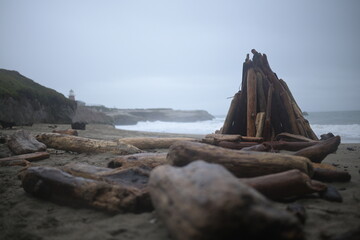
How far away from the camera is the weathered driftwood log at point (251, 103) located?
559cm

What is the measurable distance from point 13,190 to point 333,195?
3.55 metres

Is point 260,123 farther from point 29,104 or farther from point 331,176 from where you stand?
point 29,104

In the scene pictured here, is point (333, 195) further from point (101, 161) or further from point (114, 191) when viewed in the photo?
point (101, 161)

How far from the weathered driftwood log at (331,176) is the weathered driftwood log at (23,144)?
16.1 ft

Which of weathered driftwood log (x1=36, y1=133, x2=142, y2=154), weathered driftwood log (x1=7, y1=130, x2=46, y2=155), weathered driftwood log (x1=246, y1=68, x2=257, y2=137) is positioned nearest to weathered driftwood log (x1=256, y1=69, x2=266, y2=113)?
weathered driftwood log (x1=246, y1=68, x2=257, y2=137)

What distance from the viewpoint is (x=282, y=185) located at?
1.98m

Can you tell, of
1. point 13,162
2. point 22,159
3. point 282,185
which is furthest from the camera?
point 22,159

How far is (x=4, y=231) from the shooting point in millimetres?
1775

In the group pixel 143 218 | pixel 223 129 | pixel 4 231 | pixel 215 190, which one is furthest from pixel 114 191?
pixel 223 129

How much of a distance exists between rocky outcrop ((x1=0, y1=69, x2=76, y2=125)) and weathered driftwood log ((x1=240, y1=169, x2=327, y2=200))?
36.6 feet

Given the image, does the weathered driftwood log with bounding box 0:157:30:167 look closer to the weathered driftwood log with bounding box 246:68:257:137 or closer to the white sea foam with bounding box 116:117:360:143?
the weathered driftwood log with bounding box 246:68:257:137

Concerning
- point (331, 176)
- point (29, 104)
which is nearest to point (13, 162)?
point (331, 176)

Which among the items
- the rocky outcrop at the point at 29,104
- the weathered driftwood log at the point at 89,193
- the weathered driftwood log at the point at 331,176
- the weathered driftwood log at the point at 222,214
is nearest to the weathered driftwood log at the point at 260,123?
the weathered driftwood log at the point at 331,176

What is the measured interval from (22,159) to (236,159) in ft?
11.9
